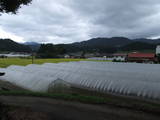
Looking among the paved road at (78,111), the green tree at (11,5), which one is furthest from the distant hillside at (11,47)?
the paved road at (78,111)

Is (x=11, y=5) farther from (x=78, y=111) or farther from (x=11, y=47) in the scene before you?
(x=11, y=47)

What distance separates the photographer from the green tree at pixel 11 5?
5.73m

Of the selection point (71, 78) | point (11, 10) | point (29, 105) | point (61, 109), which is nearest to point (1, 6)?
point (11, 10)

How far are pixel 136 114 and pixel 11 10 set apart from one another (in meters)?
5.98

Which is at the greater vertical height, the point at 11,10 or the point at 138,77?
the point at 11,10

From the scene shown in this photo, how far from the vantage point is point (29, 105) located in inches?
257

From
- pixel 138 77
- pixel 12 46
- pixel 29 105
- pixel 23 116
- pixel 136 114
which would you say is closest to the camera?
pixel 23 116

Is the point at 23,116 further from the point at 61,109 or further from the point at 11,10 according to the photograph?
the point at 11,10

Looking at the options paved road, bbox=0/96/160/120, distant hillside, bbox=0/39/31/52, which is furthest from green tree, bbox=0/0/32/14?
distant hillside, bbox=0/39/31/52

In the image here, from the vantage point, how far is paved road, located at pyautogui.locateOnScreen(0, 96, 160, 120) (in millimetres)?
5127

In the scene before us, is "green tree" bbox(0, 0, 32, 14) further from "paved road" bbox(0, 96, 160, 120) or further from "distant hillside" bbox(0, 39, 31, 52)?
"distant hillside" bbox(0, 39, 31, 52)

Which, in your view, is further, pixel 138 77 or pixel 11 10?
pixel 138 77

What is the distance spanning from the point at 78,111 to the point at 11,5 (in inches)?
182

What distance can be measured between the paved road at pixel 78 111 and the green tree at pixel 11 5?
3834 mm
